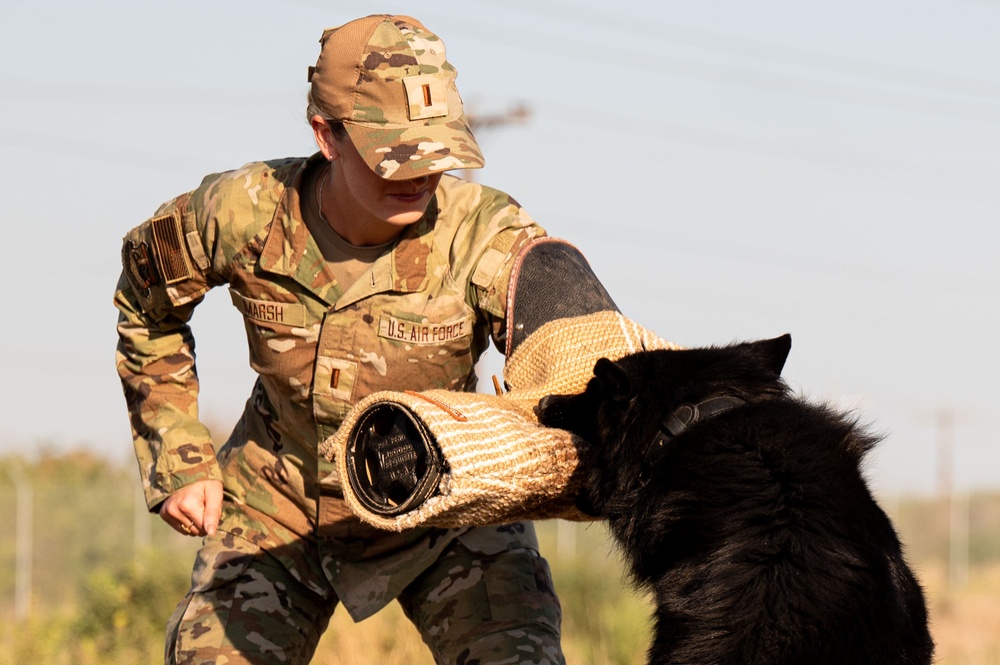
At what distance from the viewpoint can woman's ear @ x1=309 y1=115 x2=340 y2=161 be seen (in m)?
4.02

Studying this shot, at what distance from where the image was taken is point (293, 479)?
420 centimetres

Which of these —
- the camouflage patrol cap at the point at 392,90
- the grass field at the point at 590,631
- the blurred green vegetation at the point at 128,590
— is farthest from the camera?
the blurred green vegetation at the point at 128,590

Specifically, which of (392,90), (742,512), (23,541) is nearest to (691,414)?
(742,512)

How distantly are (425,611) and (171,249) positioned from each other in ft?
4.70

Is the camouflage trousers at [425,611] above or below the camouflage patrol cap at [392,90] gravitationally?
below

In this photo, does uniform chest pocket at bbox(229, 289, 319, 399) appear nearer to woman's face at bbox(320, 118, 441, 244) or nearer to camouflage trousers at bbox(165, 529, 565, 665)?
woman's face at bbox(320, 118, 441, 244)

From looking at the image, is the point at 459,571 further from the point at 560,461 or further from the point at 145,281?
the point at 145,281

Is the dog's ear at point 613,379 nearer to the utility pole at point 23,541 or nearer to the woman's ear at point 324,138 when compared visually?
the woman's ear at point 324,138

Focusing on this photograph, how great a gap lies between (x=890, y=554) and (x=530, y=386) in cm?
110

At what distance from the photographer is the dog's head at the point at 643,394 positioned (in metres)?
3.20

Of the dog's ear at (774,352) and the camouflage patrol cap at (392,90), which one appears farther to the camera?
the camouflage patrol cap at (392,90)

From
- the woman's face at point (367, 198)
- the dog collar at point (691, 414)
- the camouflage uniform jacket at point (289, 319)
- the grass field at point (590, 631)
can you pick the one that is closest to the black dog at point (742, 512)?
the dog collar at point (691, 414)

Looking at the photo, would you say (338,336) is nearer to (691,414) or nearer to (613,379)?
(613,379)

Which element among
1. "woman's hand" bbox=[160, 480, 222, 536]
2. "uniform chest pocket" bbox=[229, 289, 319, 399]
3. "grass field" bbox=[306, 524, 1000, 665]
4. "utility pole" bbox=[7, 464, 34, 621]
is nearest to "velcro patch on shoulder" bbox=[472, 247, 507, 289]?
"uniform chest pocket" bbox=[229, 289, 319, 399]
